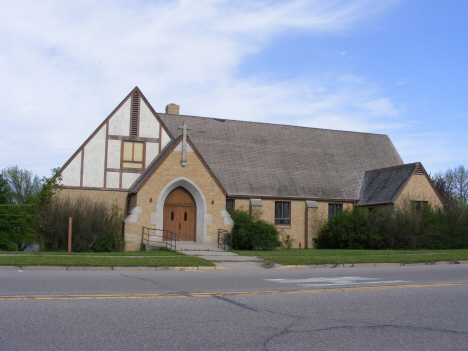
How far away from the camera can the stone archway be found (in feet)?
85.6

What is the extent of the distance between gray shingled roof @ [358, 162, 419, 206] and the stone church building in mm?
93

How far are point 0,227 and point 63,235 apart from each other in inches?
1746

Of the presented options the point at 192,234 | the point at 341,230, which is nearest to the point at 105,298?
the point at 192,234

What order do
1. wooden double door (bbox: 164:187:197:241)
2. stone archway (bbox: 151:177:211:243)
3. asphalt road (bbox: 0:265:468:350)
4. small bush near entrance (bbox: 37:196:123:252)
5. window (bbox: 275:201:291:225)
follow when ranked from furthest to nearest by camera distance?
window (bbox: 275:201:291:225) → wooden double door (bbox: 164:187:197:241) → stone archway (bbox: 151:177:211:243) → small bush near entrance (bbox: 37:196:123:252) → asphalt road (bbox: 0:265:468:350)

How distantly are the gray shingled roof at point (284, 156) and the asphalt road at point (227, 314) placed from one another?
20587mm

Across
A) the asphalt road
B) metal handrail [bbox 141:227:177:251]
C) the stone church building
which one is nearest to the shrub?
the stone church building

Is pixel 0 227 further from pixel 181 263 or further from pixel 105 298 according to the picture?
pixel 105 298

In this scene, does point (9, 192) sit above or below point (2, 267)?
above

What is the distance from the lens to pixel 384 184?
1298 inches

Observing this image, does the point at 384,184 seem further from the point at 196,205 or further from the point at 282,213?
the point at 196,205

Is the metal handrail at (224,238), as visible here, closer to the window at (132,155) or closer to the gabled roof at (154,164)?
the gabled roof at (154,164)

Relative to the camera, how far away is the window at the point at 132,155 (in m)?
28.2

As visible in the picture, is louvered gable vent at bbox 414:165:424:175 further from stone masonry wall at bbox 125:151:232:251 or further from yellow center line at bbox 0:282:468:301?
yellow center line at bbox 0:282:468:301

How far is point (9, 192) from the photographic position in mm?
65125
